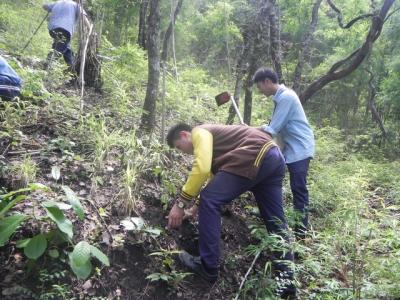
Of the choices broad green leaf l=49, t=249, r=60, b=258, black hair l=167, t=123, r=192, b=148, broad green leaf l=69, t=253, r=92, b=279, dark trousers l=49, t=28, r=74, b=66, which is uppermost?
dark trousers l=49, t=28, r=74, b=66

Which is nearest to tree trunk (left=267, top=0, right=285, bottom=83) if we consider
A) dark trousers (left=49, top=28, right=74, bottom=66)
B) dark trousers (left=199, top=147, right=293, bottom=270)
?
dark trousers (left=49, top=28, right=74, bottom=66)

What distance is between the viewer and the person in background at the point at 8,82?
14.9ft

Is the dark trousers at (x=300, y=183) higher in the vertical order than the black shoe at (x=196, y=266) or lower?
higher

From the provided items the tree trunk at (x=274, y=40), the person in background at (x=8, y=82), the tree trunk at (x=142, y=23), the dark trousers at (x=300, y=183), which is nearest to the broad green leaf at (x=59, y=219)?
the person in background at (x=8, y=82)

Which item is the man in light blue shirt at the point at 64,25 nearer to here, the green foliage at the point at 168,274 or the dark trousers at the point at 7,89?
the dark trousers at the point at 7,89

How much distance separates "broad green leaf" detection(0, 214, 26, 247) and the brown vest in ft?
5.98

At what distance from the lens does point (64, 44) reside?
22.2 ft

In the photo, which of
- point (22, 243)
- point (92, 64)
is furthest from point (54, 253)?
point (92, 64)

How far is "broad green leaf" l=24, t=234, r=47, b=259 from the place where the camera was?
9.35 feet

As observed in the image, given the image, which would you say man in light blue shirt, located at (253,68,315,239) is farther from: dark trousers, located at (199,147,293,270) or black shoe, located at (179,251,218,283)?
black shoe, located at (179,251,218,283)

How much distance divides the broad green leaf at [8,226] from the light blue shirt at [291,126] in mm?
2899

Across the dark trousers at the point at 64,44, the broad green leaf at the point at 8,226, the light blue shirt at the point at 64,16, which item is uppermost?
the light blue shirt at the point at 64,16

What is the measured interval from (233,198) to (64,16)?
16.2 ft

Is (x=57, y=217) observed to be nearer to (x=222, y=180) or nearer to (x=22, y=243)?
(x=22, y=243)
